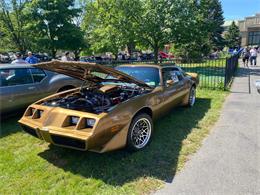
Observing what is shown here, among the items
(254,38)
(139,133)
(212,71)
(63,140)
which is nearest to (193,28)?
(212,71)

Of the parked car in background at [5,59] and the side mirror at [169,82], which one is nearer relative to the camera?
the side mirror at [169,82]

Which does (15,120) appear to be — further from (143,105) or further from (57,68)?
(143,105)

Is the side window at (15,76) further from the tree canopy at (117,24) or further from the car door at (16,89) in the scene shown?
the tree canopy at (117,24)

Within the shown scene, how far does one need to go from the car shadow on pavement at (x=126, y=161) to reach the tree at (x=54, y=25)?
17358mm

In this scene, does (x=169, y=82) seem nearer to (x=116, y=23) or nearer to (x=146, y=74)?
(x=146, y=74)

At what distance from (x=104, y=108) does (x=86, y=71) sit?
1.14m

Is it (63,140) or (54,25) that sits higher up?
(54,25)

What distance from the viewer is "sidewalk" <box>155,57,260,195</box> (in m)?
2.82

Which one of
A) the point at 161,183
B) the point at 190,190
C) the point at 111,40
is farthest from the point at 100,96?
the point at 111,40

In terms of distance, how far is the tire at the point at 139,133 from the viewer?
142 inches

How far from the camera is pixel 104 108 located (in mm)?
3521

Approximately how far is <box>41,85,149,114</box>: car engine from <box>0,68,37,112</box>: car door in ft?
4.93

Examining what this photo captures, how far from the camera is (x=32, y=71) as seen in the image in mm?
5785

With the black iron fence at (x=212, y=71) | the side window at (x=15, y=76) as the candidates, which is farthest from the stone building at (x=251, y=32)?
the side window at (x=15, y=76)
